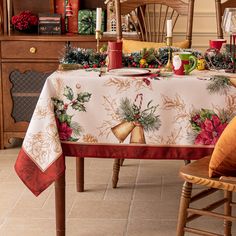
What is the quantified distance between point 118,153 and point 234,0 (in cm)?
138

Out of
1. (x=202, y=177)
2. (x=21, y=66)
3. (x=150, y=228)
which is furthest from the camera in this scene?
(x=21, y=66)

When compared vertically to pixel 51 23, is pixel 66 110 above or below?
below

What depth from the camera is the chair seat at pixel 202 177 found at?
2151 millimetres

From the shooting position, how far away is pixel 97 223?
2.96m

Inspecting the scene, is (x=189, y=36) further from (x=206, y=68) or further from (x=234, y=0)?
(x=206, y=68)

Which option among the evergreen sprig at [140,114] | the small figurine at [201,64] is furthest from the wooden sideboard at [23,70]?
the evergreen sprig at [140,114]

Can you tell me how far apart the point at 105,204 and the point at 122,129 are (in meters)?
0.77

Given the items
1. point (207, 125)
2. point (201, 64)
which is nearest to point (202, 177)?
point (207, 125)

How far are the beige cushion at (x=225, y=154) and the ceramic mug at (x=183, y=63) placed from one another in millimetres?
559

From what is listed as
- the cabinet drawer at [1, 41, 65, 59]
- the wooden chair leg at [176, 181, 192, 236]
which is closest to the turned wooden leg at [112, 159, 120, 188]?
the cabinet drawer at [1, 41, 65, 59]

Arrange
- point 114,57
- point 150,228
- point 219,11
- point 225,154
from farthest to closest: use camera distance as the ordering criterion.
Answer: point 219,11, point 150,228, point 114,57, point 225,154

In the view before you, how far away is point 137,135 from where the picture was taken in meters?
2.53

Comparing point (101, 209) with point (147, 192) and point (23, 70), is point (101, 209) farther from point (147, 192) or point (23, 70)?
point (23, 70)

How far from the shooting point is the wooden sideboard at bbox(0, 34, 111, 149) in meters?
3.99
